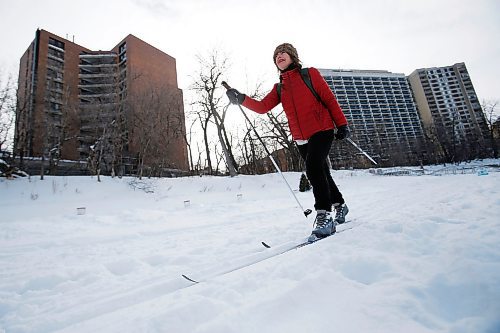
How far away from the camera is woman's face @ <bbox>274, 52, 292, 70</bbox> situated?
285 cm

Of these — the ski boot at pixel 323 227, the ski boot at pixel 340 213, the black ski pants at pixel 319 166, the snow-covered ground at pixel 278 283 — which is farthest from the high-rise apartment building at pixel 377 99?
the snow-covered ground at pixel 278 283

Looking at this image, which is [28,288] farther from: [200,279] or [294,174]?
[294,174]

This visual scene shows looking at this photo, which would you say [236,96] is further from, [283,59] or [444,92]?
[444,92]

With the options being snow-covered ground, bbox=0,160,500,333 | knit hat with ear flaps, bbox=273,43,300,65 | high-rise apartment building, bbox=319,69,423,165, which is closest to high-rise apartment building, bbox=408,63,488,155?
high-rise apartment building, bbox=319,69,423,165

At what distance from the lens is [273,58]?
295 centimetres

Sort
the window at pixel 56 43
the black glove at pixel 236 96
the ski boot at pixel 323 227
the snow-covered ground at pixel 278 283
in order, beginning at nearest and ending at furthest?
the snow-covered ground at pixel 278 283 → the ski boot at pixel 323 227 → the black glove at pixel 236 96 → the window at pixel 56 43

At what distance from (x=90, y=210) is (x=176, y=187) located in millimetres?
4884

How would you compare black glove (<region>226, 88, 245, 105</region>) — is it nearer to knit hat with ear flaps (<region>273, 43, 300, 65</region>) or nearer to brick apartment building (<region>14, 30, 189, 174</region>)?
knit hat with ear flaps (<region>273, 43, 300, 65</region>)

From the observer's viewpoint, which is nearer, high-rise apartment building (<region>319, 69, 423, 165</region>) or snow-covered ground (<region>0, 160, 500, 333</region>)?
snow-covered ground (<region>0, 160, 500, 333</region>)

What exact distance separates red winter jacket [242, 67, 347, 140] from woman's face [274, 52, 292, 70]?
0.28 ft

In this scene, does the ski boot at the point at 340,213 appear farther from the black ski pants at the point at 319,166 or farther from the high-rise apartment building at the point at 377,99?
the high-rise apartment building at the point at 377,99

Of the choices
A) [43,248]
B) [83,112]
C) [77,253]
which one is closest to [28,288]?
[77,253]

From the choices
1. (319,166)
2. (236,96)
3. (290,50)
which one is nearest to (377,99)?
(290,50)

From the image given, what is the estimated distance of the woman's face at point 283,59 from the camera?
2.85m
